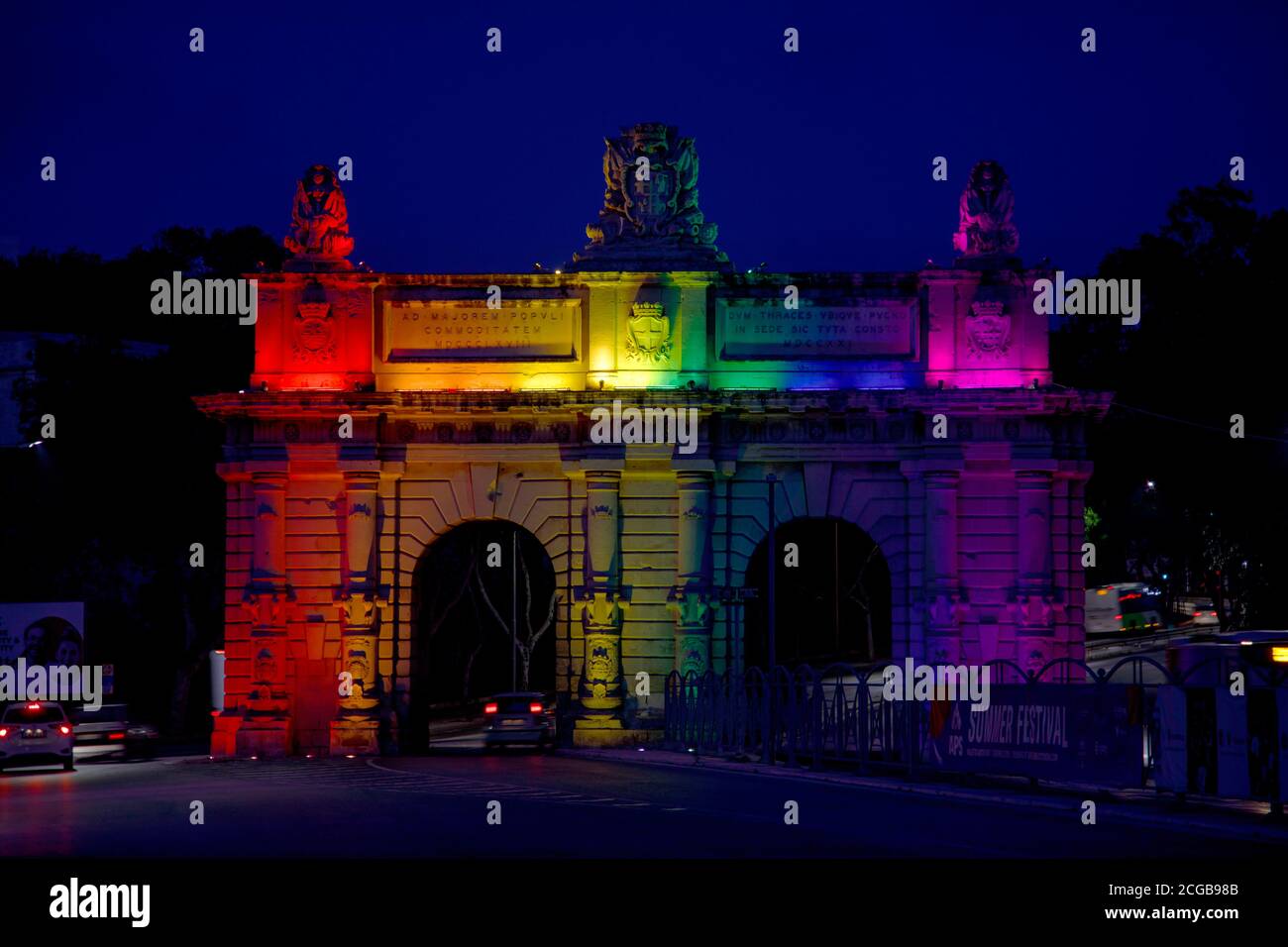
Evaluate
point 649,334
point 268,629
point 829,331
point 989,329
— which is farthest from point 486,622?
point 989,329

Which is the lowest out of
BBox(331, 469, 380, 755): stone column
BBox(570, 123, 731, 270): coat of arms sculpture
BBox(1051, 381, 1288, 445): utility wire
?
BBox(331, 469, 380, 755): stone column

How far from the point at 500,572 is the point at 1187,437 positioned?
2517 cm

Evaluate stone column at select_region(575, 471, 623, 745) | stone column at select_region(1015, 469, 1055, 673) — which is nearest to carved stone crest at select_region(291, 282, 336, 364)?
stone column at select_region(575, 471, 623, 745)

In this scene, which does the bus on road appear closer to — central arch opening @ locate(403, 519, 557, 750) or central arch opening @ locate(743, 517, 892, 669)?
central arch opening @ locate(743, 517, 892, 669)

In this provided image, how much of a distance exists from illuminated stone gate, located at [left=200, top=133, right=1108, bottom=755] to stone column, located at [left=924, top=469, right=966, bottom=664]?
0.19 feet

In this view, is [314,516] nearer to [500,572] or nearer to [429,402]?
[429,402]

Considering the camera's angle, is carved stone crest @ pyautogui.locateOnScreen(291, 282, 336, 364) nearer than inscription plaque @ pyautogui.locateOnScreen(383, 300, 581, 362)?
No

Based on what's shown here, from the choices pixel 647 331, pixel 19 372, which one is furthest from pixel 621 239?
pixel 19 372

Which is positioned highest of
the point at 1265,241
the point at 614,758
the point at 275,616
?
the point at 1265,241

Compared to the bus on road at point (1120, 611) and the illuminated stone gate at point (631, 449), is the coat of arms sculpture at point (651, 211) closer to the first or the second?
the illuminated stone gate at point (631, 449)

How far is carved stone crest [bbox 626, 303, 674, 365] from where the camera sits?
141ft

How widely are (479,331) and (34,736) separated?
12217mm

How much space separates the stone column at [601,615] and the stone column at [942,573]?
6.44 m

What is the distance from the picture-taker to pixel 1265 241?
59.3 meters
